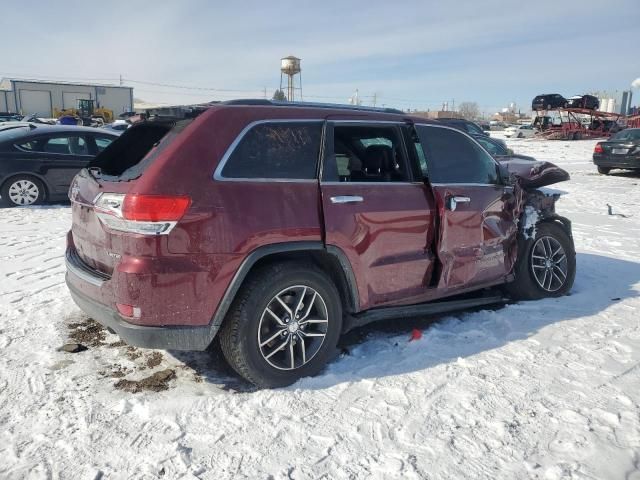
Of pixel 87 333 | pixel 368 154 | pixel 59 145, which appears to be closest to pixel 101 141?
pixel 59 145

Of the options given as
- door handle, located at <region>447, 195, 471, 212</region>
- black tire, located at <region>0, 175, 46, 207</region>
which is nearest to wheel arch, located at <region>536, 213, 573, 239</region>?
door handle, located at <region>447, 195, 471, 212</region>

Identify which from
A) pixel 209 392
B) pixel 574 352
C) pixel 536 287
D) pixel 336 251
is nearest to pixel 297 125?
pixel 336 251

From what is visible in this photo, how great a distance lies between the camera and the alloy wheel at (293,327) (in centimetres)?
337

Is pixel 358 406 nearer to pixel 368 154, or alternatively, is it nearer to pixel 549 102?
pixel 368 154

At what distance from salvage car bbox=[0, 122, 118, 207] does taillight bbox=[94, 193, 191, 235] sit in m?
6.98

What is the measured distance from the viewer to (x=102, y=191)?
321 centimetres

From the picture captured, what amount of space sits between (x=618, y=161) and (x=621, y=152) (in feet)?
0.97

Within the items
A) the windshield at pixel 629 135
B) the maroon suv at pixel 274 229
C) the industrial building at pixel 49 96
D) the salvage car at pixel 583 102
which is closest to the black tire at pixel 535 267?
the maroon suv at pixel 274 229

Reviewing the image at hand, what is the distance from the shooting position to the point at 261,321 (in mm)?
3297

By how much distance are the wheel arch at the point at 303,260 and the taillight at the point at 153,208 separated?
51 centimetres

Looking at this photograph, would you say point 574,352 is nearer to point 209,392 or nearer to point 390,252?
point 390,252

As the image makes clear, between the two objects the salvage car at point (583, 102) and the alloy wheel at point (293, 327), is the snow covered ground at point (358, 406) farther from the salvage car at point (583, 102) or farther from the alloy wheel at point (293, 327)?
the salvage car at point (583, 102)

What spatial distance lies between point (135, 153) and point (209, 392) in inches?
64.9

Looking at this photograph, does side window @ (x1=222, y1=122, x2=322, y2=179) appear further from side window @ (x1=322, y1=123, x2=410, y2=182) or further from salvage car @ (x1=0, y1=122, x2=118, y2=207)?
salvage car @ (x1=0, y1=122, x2=118, y2=207)
